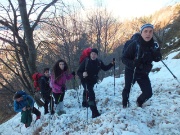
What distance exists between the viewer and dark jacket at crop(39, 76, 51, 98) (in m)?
8.14

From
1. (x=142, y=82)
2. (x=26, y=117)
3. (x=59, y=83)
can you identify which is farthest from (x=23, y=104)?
(x=142, y=82)

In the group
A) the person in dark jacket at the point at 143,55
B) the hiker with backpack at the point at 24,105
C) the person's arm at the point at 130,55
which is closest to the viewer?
the person in dark jacket at the point at 143,55

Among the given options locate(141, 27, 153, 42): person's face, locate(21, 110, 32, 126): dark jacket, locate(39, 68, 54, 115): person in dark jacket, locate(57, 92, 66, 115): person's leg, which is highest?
locate(141, 27, 153, 42): person's face

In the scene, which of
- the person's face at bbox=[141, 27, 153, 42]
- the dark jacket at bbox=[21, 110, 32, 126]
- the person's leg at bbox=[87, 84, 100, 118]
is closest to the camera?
the person's face at bbox=[141, 27, 153, 42]

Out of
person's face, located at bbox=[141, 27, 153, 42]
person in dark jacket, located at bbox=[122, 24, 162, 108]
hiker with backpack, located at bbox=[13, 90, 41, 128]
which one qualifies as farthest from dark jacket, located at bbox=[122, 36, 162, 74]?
hiker with backpack, located at bbox=[13, 90, 41, 128]

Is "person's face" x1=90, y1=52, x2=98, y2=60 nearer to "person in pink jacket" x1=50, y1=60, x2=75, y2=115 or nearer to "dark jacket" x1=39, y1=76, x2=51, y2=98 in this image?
"person in pink jacket" x1=50, y1=60, x2=75, y2=115

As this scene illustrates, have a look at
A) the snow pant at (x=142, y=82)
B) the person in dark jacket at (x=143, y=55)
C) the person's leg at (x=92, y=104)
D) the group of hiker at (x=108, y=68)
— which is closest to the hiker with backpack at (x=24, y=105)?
the group of hiker at (x=108, y=68)

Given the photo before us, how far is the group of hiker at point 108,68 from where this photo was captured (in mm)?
5305

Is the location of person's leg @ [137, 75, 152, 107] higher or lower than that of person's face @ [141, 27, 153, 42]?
lower

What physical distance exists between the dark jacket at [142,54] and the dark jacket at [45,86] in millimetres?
3941

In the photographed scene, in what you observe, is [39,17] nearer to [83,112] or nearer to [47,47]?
[47,47]

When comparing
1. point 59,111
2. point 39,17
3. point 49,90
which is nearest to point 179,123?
point 59,111

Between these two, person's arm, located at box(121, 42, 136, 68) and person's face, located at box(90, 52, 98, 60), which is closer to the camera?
person's arm, located at box(121, 42, 136, 68)

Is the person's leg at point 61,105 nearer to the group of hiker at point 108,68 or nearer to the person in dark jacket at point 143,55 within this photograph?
the group of hiker at point 108,68
